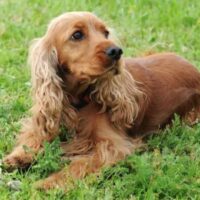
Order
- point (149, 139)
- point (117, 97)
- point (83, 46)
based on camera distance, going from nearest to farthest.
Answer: point (83, 46), point (117, 97), point (149, 139)

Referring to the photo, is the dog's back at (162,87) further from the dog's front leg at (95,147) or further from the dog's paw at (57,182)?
the dog's paw at (57,182)

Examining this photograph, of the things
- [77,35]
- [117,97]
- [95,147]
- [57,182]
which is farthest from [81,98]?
[57,182]

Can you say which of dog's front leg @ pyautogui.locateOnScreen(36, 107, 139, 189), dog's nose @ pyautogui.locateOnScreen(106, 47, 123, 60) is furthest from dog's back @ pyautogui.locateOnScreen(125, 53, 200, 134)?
dog's nose @ pyautogui.locateOnScreen(106, 47, 123, 60)

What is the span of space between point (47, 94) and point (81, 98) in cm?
29

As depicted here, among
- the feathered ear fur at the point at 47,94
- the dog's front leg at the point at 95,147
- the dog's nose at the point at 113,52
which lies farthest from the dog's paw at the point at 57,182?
the dog's nose at the point at 113,52

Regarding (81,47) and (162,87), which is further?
(162,87)

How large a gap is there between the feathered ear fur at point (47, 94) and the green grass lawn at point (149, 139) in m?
0.16

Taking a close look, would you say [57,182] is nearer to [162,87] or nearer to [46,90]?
[46,90]

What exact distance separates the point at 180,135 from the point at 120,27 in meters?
2.46

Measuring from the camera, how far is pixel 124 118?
4789 millimetres

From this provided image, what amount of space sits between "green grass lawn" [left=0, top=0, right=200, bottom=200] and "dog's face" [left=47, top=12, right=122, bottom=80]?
0.53 m

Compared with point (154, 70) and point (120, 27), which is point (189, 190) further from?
point (120, 27)

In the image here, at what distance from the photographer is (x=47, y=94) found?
457 cm

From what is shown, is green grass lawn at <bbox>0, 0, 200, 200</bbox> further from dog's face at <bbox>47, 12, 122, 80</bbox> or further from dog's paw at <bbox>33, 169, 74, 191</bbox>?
dog's face at <bbox>47, 12, 122, 80</bbox>
